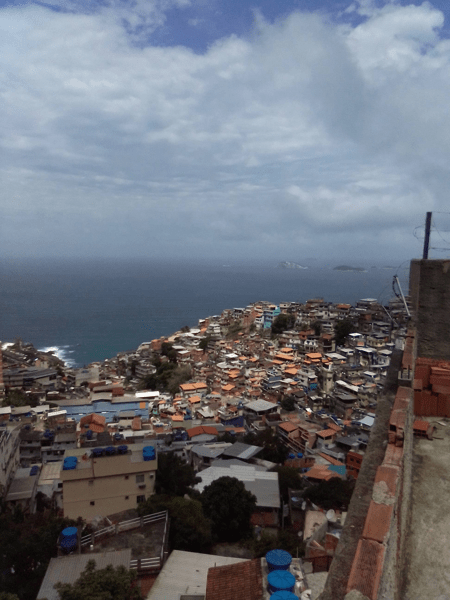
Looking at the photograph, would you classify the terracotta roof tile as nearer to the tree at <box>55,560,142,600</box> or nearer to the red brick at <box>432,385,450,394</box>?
the tree at <box>55,560,142,600</box>

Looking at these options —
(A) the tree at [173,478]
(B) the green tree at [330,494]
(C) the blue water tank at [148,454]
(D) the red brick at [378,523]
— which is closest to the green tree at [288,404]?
(B) the green tree at [330,494]

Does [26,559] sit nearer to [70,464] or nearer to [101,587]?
[70,464]

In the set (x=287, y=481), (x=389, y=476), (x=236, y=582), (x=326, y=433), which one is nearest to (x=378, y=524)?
(x=389, y=476)

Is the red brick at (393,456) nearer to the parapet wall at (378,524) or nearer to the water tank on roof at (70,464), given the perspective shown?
the parapet wall at (378,524)

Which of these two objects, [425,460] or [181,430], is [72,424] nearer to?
[181,430]

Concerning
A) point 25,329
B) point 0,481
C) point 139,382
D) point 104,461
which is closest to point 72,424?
point 0,481

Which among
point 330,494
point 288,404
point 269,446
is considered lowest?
point 288,404

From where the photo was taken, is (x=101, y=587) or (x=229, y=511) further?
(x=229, y=511)
